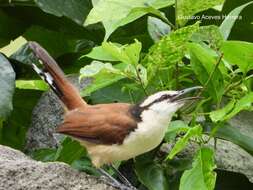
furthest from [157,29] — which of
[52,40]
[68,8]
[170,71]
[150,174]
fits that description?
[52,40]

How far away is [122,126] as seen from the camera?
2.77 meters

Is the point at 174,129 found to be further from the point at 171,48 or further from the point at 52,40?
the point at 52,40

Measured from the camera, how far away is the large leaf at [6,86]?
2.89 metres

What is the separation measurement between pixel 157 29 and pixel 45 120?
2.46 feet

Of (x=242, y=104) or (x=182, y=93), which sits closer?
(x=242, y=104)

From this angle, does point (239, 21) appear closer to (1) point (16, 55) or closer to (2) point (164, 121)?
(2) point (164, 121)

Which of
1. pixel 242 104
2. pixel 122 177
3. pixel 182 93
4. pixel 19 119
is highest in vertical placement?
pixel 242 104

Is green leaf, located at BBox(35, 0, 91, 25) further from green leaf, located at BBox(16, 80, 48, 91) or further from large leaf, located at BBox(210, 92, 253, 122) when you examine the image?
large leaf, located at BBox(210, 92, 253, 122)

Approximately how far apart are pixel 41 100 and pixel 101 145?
643mm

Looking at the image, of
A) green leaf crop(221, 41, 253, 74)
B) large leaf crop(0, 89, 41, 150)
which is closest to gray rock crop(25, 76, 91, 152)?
large leaf crop(0, 89, 41, 150)

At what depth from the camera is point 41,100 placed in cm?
333

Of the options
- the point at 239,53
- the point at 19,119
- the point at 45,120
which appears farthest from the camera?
the point at 19,119

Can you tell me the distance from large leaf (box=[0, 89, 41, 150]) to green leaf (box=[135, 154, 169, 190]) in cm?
80

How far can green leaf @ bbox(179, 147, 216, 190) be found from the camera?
2.37 meters
